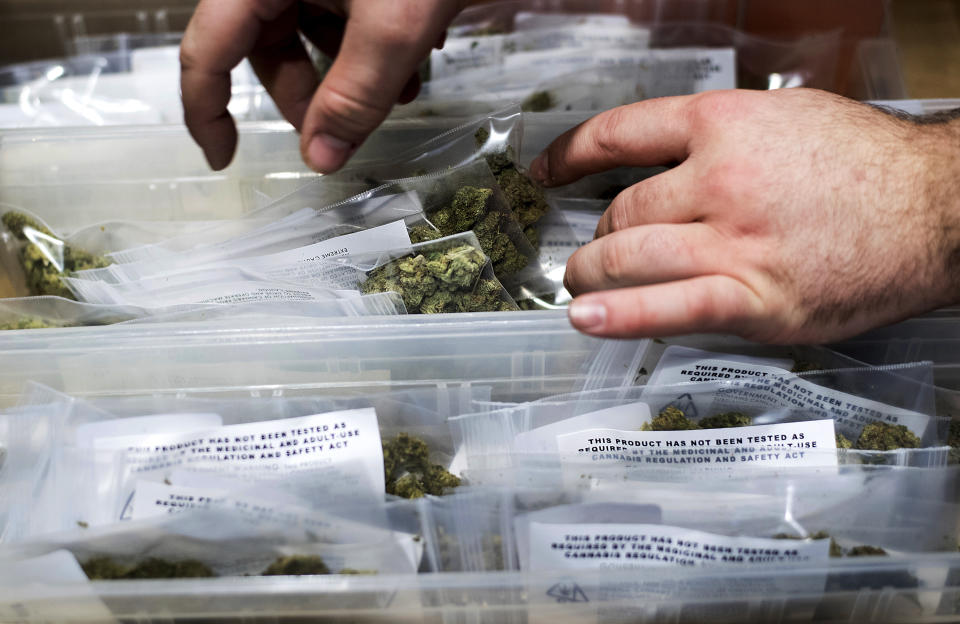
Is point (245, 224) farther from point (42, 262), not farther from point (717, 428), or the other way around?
point (717, 428)

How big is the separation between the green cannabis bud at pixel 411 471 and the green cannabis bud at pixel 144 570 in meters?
0.21

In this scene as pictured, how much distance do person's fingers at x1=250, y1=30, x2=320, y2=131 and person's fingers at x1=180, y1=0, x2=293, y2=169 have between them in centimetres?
8

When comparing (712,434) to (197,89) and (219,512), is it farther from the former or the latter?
(197,89)

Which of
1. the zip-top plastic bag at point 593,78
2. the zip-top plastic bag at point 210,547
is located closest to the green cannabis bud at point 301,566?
the zip-top plastic bag at point 210,547

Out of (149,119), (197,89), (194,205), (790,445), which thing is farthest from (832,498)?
(149,119)

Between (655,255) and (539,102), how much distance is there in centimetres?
58

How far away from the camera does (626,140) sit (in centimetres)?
85

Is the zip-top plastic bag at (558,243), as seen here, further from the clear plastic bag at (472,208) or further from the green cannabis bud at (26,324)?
the green cannabis bud at (26,324)

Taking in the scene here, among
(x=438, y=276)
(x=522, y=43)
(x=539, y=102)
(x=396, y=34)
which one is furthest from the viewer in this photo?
(x=522, y=43)

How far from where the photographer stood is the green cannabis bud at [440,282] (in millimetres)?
847

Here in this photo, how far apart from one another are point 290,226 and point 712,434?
57cm

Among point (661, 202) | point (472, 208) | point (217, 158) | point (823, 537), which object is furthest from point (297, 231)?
point (823, 537)

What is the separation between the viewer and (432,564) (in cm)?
70

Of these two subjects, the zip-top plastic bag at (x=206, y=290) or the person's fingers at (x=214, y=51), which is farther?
the zip-top plastic bag at (x=206, y=290)
